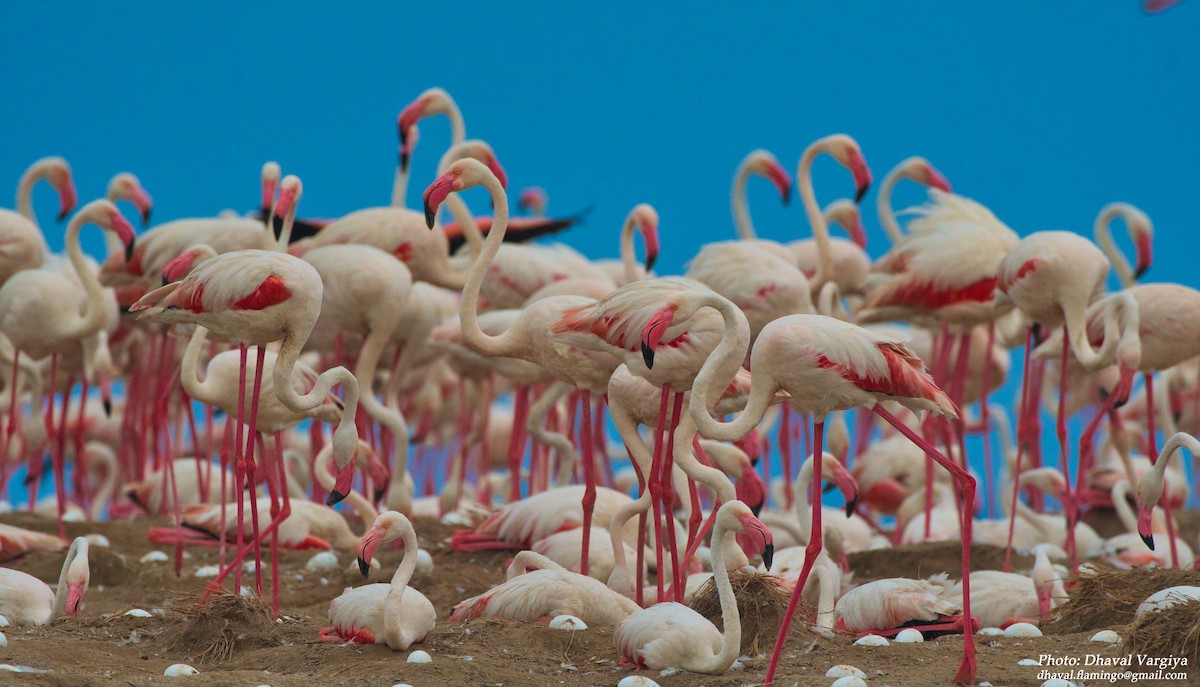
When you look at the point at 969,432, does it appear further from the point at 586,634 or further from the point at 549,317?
the point at 586,634

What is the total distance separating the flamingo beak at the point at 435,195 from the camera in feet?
18.4

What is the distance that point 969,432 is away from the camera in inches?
377

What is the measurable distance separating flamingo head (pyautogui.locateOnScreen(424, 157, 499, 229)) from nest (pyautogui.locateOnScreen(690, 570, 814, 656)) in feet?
5.56

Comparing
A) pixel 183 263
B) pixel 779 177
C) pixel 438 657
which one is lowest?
pixel 438 657

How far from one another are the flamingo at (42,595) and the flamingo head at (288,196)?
5.49 ft

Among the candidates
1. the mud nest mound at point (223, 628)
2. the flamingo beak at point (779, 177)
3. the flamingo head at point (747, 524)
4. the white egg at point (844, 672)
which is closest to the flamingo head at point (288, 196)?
the mud nest mound at point (223, 628)

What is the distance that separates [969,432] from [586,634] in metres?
5.08

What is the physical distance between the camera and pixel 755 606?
16.4 feet

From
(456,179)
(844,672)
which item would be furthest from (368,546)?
(456,179)

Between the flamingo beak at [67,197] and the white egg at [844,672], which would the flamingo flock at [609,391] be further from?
the white egg at [844,672]

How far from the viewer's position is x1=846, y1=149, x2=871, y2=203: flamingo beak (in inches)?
324

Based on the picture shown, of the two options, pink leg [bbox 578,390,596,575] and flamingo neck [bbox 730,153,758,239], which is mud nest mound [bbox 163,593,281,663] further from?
flamingo neck [bbox 730,153,758,239]

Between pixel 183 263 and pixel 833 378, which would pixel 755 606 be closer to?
pixel 833 378

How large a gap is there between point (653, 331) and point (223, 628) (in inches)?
66.0
